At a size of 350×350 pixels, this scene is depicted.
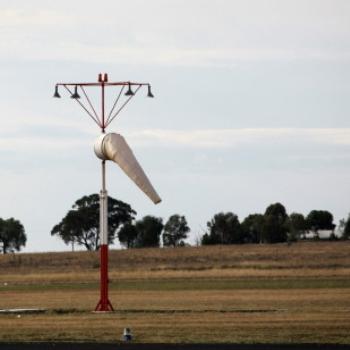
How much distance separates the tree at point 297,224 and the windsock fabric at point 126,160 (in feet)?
375

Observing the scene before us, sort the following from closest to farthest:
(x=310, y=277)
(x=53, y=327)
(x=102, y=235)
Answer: (x=53, y=327)
(x=102, y=235)
(x=310, y=277)

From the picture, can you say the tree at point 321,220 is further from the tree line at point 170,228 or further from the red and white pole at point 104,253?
the red and white pole at point 104,253

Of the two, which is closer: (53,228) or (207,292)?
(207,292)

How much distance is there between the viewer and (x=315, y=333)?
35.9m

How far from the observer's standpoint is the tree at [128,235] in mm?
161738

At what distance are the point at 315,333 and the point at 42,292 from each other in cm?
3284

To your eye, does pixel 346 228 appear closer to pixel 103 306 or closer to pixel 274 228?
pixel 274 228

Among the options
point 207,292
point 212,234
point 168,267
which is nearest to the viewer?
point 207,292

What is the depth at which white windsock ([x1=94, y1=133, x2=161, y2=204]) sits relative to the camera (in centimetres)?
4697

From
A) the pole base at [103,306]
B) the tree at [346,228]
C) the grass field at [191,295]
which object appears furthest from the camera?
the tree at [346,228]

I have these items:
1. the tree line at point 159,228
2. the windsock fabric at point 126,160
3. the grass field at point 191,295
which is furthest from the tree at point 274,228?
the windsock fabric at point 126,160

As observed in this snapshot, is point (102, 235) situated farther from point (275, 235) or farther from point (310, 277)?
point (275, 235)

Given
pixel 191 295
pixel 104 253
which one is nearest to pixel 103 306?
pixel 104 253
